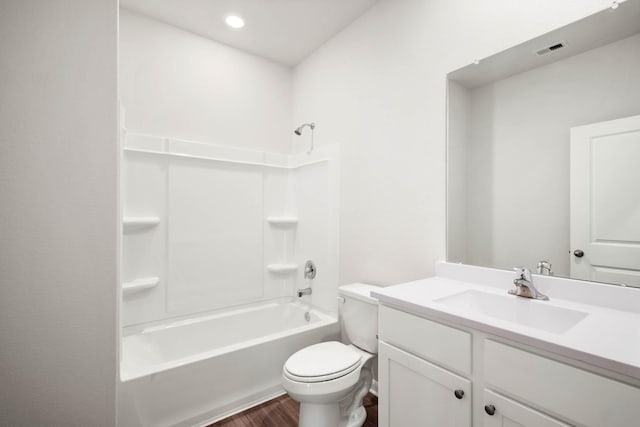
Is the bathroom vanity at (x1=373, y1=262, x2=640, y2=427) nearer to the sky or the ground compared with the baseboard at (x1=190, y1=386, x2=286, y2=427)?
nearer to the sky

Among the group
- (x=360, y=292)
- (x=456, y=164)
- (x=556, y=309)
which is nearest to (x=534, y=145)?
(x=456, y=164)

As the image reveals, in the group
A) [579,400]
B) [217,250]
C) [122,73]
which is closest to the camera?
[579,400]

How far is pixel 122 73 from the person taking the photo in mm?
2104

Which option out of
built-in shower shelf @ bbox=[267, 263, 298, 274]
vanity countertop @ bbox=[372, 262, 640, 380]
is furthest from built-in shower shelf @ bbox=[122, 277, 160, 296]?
vanity countertop @ bbox=[372, 262, 640, 380]

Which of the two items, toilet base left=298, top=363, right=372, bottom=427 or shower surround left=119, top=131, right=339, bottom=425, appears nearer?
toilet base left=298, top=363, right=372, bottom=427

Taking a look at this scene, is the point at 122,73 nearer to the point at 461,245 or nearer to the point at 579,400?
the point at 461,245

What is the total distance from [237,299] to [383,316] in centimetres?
165

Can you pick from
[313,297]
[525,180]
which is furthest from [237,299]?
[525,180]

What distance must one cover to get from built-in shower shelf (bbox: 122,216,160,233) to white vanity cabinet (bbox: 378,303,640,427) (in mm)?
1769

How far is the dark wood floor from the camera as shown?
1.71 meters

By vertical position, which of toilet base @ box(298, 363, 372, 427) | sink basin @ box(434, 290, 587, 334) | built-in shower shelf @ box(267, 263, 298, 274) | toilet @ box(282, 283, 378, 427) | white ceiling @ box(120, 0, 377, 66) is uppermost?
white ceiling @ box(120, 0, 377, 66)

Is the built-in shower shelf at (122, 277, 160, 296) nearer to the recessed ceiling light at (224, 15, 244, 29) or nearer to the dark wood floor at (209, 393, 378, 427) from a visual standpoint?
the dark wood floor at (209, 393, 378, 427)

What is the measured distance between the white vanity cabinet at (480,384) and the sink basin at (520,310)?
0.15 m

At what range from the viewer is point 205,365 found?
66.3 inches
